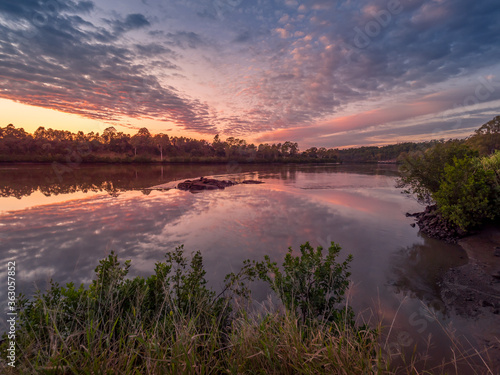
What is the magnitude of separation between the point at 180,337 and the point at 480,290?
26.6 feet

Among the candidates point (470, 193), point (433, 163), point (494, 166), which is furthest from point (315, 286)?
point (433, 163)

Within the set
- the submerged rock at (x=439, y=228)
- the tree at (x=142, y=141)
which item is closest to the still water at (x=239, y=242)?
the submerged rock at (x=439, y=228)

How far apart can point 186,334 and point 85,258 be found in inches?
275

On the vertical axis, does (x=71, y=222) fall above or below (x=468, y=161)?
below

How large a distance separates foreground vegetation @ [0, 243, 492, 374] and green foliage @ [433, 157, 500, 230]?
860 cm

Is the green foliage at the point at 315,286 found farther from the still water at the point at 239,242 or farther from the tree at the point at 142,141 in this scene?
the tree at the point at 142,141

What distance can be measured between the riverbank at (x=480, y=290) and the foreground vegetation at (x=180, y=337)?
1.91m

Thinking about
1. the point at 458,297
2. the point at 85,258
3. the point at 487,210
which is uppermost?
the point at 487,210

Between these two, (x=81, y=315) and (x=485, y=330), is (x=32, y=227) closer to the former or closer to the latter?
(x=81, y=315)

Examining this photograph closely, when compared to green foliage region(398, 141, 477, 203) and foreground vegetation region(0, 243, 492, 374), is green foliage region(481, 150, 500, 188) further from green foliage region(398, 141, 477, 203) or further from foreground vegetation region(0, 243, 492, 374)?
foreground vegetation region(0, 243, 492, 374)

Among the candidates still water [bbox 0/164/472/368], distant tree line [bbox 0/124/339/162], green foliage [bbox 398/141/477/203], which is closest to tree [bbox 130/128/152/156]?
distant tree line [bbox 0/124/339/162]

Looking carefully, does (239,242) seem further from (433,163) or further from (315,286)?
(433,163)

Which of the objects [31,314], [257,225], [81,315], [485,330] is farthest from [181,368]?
[257,225]

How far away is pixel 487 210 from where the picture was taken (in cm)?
941
